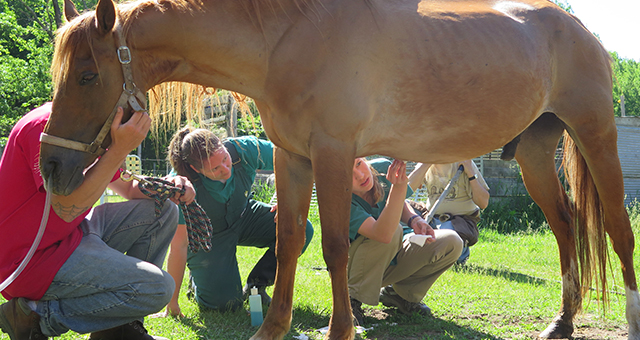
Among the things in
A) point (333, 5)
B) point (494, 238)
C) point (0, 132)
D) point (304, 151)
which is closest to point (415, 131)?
point (304, 151)

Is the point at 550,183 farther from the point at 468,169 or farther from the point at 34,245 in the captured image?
the point at 34,245

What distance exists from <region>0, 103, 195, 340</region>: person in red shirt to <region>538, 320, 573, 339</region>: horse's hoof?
2.12 meters

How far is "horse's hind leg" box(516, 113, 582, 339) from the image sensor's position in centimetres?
304

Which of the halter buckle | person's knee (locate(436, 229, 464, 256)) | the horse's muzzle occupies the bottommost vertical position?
person's knee (locate(436, 229, 464, 256))

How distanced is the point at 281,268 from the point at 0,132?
1884cm

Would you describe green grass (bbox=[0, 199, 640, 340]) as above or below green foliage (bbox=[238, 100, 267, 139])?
below

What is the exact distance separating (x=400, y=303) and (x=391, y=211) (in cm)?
83

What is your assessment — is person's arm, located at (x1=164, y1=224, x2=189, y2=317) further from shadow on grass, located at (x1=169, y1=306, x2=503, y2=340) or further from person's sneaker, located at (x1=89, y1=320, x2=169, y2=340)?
person's sneaker, located at (x1=89, y1=320, x2=169, y2=340)

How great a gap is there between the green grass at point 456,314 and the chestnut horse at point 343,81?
1.20 ft

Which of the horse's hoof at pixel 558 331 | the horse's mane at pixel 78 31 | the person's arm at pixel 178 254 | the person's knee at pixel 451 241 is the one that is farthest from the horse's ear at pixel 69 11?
the horse's hoof at pixel 558 331

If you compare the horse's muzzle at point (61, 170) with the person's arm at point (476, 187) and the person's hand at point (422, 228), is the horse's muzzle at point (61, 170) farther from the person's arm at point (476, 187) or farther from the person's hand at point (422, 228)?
the person's arm at point (476, 187)

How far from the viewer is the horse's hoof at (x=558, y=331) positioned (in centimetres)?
280

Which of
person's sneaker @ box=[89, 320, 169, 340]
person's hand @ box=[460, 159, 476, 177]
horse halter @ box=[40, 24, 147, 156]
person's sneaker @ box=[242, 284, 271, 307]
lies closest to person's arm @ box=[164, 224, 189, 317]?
person's sneaker @ box=[242, 284, 271, 307]

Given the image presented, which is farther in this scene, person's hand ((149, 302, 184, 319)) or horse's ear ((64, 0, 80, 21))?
person's hand ((149, 302, 184, 319))
